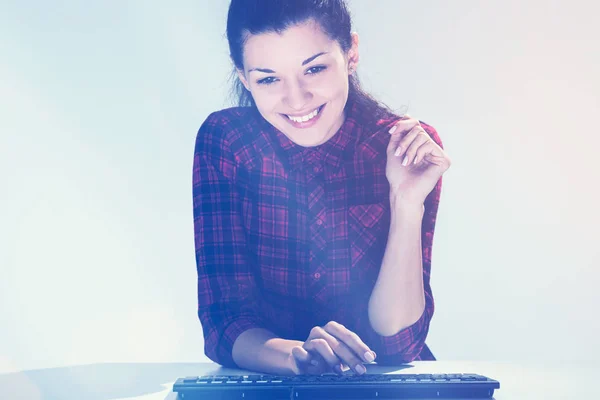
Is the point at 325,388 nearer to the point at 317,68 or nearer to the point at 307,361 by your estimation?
the point at 307,361

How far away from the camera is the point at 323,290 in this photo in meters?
1.50

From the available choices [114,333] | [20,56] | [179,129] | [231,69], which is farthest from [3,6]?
[114,333]

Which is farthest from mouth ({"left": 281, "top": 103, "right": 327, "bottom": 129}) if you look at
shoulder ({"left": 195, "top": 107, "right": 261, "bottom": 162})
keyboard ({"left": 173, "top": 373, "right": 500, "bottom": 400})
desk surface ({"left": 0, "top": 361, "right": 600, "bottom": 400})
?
keyboard ({"left": 173, "top": 373, "right": 500, "bottom": 400})

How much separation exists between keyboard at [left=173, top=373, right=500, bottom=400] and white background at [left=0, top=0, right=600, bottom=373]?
43.2 inches

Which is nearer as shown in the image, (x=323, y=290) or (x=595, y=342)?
(x=323, y=290)

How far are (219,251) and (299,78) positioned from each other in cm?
44

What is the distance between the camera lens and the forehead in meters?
1.40

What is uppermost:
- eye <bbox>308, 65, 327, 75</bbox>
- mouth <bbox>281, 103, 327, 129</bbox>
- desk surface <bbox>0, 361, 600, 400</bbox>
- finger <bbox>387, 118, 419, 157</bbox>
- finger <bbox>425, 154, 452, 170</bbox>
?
eye <bbox>308, 65, 327, 75</bbox>

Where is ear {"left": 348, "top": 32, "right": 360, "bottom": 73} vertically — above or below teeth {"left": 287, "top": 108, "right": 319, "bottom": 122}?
above

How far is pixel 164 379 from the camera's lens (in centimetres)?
109

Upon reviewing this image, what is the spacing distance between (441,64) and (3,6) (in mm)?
1516

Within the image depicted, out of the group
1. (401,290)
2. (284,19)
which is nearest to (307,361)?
(401,290)

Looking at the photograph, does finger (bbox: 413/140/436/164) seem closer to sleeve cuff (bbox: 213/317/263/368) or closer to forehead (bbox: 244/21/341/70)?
forehead (bbox: 244/21/341/70)

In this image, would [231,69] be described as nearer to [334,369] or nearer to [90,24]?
[90,24]
